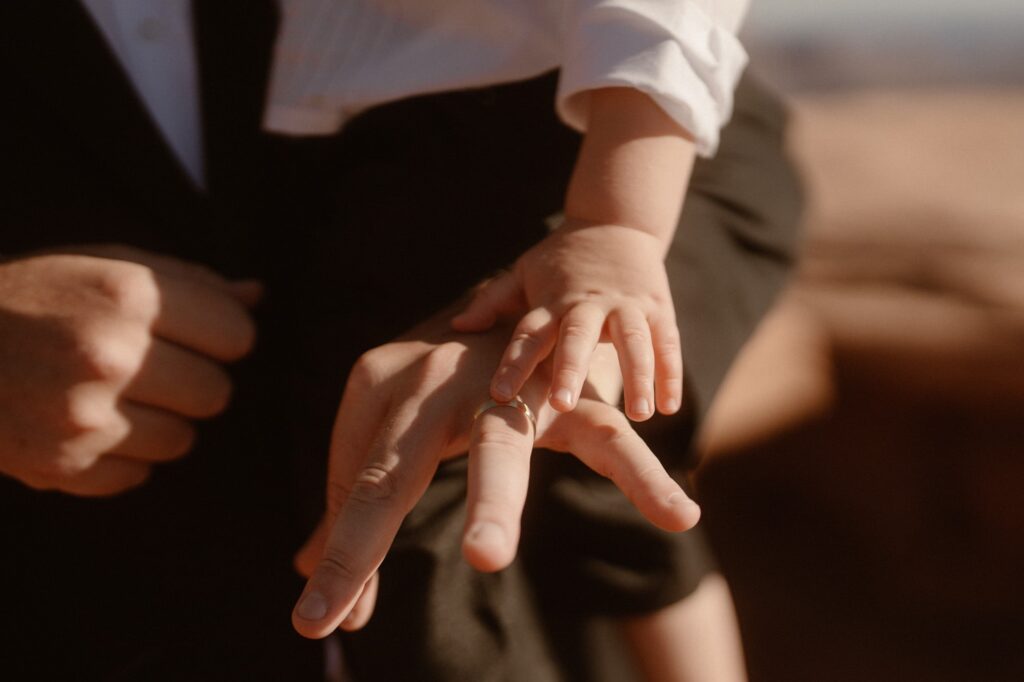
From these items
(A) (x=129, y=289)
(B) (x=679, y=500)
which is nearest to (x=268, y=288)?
(A) (x=129, y=289)

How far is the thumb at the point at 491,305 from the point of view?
25.6 inches

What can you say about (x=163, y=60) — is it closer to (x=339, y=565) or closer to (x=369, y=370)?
(x=369, y=370)

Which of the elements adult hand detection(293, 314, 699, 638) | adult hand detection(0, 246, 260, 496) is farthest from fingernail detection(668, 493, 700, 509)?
adult hand detection(0, 246, 260, 496)

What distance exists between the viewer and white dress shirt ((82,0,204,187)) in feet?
2.66

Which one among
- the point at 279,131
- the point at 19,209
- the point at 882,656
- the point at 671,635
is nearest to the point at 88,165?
the point at 19,209

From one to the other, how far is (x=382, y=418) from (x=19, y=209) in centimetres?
43

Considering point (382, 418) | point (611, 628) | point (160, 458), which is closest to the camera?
point (382, 418)

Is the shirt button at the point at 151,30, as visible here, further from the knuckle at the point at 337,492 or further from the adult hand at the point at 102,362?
the knuckle at the point at 337,492

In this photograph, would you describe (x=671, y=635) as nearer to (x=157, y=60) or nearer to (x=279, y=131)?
(x=279, y=131)

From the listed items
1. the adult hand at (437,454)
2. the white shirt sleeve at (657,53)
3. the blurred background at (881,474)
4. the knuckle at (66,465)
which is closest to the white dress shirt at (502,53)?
the white shirt sleeve at (657,53)

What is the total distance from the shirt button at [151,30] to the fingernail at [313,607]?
1.85 feet

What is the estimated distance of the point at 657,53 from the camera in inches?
26.4

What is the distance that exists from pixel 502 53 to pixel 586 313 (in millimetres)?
300

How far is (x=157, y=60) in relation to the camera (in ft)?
2.72
